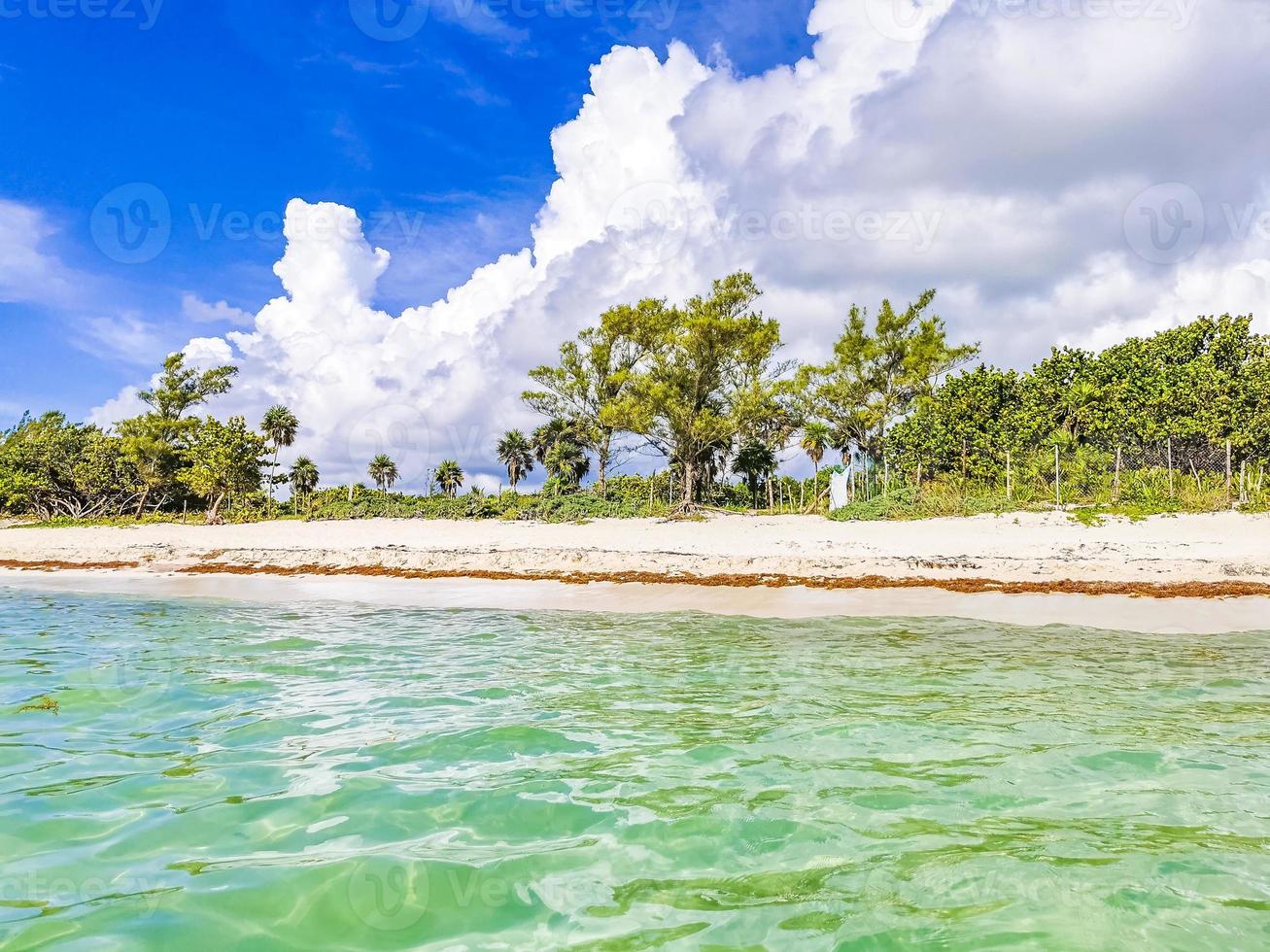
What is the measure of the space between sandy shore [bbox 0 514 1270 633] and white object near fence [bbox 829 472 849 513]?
5719 mm

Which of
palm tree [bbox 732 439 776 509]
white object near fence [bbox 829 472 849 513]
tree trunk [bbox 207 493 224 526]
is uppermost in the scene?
palm tree [bbox 732 439 776 509]

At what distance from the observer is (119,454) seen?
2100 inches

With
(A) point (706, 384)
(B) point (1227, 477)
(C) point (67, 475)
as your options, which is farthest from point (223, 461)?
(B) point (1227, 477)

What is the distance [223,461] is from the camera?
4650 cm

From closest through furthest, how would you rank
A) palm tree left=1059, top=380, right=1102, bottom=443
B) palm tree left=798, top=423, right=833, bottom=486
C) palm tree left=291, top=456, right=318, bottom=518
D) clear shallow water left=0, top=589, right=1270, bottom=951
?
clear shallow water left=0, top=589, right=1270, bottom=951, palm tree left=1059, top=380, right=1102, bottom=443, palm tree left=798, top=423, right=833, bottom=486, palm tree left=291, top=456, right=318, bottom=518

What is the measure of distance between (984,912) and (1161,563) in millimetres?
17295

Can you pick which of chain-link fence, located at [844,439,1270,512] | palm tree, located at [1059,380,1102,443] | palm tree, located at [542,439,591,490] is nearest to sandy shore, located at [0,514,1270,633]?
chain-link fence, located at [844,439,1270,512]

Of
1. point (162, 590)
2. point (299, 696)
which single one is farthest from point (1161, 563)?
point (162, 590)

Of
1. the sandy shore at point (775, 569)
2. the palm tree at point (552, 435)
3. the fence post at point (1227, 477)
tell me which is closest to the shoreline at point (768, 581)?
the sandy shore at point (775, 569)

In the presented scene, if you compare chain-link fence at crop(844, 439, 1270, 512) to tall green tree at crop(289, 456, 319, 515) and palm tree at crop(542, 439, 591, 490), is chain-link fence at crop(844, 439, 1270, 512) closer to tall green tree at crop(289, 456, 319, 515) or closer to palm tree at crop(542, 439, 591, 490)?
palm tree at crop(542, 439, 591, 490)

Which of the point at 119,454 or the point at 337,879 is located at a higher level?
the point at 119,454

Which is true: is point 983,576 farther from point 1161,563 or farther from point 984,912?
point 984,912

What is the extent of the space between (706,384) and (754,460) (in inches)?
336

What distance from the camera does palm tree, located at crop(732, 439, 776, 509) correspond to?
4491 cm
